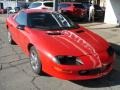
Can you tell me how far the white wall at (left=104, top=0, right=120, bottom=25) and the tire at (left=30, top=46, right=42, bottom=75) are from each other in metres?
11.7

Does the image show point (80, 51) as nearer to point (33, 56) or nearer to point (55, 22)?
point (33, 56)

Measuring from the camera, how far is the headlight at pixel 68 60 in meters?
5.30

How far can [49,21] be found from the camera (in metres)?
7.10

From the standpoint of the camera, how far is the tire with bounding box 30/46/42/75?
5.88 m

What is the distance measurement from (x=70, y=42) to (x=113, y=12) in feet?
40.1

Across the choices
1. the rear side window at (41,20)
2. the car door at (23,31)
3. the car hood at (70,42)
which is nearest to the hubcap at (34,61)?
the car hood at (70,42)

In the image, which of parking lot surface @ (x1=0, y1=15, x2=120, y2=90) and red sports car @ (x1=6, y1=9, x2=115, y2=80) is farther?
parking lot surface @ (x1=0, y1=15, x2=120, y2=90)

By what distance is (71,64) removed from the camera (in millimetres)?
5277

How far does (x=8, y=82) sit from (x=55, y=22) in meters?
2.18

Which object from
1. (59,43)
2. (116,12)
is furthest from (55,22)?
(116,12)

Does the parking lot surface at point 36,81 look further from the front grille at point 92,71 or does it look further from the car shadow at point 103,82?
the front grille at point 92,71

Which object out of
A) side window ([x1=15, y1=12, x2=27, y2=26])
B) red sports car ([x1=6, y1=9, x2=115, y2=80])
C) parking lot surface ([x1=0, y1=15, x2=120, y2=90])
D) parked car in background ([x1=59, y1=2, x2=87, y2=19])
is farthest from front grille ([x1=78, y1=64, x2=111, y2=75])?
parked car in background ([x1=59, y1=2, x2=87, y2=19])

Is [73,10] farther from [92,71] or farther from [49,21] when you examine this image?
[92,71]

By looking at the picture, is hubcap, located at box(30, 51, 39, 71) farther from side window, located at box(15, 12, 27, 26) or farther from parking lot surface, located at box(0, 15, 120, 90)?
side window, located at box(15, 12, 27, 26)
